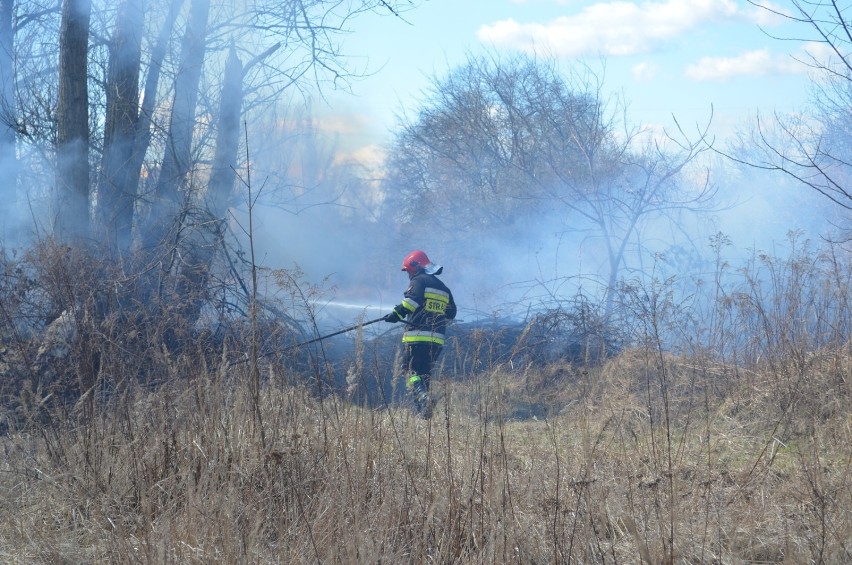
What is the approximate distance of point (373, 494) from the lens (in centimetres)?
362

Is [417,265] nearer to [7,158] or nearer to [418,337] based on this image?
[418,337]

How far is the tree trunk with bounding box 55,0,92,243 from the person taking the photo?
8.63 m

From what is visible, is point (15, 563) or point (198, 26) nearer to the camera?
point (15, 563)

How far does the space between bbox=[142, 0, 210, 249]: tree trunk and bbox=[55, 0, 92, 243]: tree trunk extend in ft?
2.57

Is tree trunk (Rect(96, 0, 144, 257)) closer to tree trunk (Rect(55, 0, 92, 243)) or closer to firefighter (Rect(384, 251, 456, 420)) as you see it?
tree trunk (Rect(55, 0, 92, 243))

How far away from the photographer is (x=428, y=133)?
19.5 metres

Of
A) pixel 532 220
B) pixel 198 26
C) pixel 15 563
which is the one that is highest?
pixel 198 26

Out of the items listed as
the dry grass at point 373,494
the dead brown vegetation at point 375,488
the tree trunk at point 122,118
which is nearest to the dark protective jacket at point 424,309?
the dead brown vegetation at point 375,488

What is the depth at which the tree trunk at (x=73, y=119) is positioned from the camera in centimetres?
863

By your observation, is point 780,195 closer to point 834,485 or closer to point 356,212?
point 356,212

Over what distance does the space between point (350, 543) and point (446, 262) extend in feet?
50.8

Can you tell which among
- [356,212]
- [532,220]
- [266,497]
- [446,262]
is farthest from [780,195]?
[266,497]

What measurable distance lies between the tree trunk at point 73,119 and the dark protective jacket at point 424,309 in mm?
3724

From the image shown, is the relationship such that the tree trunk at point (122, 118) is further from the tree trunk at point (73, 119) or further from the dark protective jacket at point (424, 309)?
the dark protective jacket at point (424, 309)
